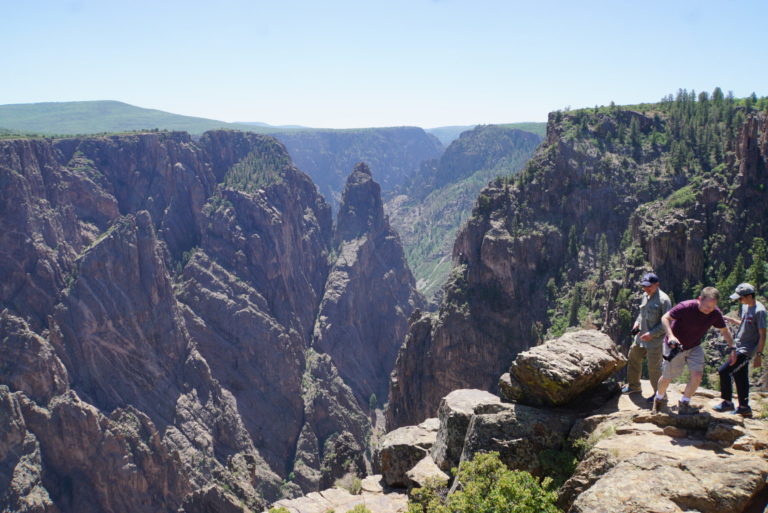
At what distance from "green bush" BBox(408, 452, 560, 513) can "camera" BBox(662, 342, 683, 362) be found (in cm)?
581

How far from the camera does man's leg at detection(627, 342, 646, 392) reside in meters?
20.6

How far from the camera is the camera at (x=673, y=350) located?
17219 mm

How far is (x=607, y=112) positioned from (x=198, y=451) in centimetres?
11531

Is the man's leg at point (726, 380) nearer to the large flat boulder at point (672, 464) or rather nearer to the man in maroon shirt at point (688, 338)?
the man in maroon shirt at point (688, 338)

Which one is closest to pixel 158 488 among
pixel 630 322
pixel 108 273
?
pixel 108 273

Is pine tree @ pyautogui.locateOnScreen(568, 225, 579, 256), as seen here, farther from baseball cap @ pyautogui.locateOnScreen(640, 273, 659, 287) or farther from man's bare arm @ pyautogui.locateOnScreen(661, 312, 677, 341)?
man's bare arm @ pyautogui.locateOnScreen(661, 312, 677, 341)

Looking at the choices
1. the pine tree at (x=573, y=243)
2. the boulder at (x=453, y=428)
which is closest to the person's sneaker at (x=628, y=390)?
the boulder at (x=453, y=428)

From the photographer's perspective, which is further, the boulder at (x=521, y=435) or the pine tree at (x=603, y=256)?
the pine tree at (x=603, y=256)

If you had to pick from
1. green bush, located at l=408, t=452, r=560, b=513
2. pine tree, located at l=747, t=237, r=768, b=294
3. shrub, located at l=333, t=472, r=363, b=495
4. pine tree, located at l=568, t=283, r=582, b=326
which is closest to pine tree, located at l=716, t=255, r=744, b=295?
pine tree, located at l=747, t=237, r=768, b=294

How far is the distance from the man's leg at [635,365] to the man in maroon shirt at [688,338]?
249cm

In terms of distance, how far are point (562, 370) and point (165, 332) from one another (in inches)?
4144

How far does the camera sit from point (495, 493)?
1672 centimetres

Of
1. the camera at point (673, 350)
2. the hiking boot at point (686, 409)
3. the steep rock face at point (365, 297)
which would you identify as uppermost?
the camera at point (673, 350)

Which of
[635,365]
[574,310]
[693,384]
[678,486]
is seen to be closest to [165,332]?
[574,310]
